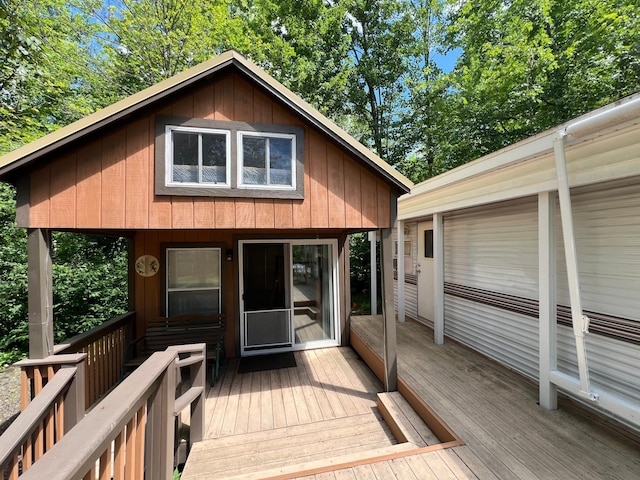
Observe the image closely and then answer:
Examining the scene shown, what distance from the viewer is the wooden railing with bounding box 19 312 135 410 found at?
259 centimetres

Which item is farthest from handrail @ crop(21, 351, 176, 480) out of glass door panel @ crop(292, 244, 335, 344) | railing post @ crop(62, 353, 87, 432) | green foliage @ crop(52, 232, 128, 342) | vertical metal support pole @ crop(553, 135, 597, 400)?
green foliage @ crop(52, 232, 128, 342)

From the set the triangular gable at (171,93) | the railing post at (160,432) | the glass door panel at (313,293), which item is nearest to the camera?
the railing post at (160,432)

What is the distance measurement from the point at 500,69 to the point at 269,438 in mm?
11040

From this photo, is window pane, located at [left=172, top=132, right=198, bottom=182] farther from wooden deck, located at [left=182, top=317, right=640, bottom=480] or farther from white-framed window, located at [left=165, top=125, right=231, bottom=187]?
wooden deck, located at [left=182, top=317, right=640, bottom=480]

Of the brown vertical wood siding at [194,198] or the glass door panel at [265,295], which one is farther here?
the glass door panel at [265,295]

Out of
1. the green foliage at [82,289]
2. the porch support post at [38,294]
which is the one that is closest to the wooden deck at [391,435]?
the porch support post at [38,294]

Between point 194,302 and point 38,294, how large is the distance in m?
2.40

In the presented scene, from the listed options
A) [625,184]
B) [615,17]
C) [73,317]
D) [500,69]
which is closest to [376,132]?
[500,69]

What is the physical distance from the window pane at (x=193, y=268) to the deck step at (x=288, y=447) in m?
2.71

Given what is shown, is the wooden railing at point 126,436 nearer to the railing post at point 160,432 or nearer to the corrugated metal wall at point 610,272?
the railing post at point 160,432

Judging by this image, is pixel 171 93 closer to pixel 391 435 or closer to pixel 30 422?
pixel 30 422

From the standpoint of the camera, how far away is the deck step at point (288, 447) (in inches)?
99.3

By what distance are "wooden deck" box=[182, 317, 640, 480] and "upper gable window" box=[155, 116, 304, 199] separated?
2623mm

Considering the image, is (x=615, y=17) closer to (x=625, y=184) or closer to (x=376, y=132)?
(x=376, y=132)
